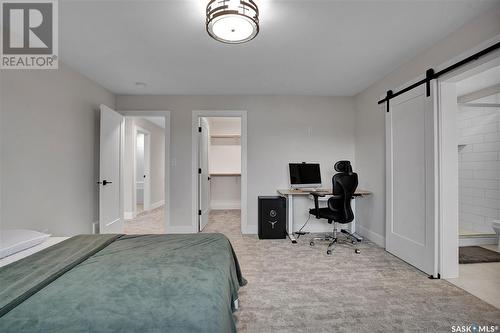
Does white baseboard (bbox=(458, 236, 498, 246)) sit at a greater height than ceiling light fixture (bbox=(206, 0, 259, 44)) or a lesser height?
lesser

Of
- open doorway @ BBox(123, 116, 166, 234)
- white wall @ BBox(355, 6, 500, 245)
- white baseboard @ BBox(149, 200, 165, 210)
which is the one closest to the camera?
white wall @ BBox(355, 6, 500, 245)

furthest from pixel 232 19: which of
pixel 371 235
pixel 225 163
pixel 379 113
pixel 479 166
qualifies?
pixel 225 163

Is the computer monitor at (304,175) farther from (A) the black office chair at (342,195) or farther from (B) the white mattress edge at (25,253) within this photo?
(B) the white mattress edge at (25,253)

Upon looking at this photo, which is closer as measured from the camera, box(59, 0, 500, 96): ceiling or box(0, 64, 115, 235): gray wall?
box(59, 0, 500, 96): ceiling


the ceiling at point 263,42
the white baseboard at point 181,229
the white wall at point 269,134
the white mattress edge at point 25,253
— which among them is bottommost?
the white baseboard at point 181,229

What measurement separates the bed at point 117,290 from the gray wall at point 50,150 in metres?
1.09

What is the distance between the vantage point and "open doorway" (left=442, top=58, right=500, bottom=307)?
104 inches

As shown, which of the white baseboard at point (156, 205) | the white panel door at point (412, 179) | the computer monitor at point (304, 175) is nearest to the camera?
the white panel door at point (412, 179)

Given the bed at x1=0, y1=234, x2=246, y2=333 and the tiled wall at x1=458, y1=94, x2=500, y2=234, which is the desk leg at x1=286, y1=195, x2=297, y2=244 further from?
the tiled wall at x1=458, y1=94, x2=500, y2=234

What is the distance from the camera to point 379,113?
129 inches

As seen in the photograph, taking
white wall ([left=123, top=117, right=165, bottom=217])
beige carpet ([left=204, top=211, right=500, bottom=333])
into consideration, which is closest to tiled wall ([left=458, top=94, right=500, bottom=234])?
beige carpet ([left=204, top=211, right=500, bottom=333])

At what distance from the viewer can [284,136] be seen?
3994 mm

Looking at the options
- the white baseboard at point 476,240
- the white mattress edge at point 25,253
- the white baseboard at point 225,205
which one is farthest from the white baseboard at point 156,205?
the white baseboard at point 476,240

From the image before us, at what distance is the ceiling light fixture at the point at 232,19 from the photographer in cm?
154
